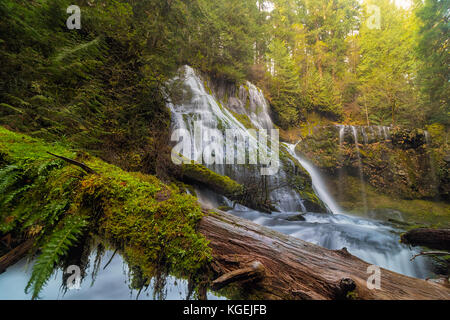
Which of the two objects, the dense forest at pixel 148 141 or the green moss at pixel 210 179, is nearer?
the dense forest at pixel 148 141

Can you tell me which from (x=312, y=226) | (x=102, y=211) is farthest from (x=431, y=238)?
(x=102, y=211)

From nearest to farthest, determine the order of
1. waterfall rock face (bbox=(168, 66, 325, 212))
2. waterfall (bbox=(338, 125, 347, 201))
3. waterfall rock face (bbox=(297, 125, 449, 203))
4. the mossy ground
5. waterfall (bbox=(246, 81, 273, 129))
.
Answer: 1. the mossy ground
2. waterfall rock face (bbox=(168, 66, 325, 212))
3. waterfall rock face (bbox=(297, 125, 449, 203))
4. waterfall (bbox=(338, 125, 347, 201))
5. waterfall (bbox=(246, 81, 273, 129))

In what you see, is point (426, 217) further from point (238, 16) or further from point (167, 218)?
point (238, 16)

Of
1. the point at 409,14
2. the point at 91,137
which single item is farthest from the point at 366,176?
the point at 409,14

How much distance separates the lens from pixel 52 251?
1.07m

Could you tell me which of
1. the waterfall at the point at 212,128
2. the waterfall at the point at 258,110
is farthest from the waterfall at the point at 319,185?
the waterfall at the point at 212,128

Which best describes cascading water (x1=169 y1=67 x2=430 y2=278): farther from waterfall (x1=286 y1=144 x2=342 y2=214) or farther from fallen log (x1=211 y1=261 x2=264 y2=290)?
fallen log (x1=211 y1=261 x2=264 y2=290)

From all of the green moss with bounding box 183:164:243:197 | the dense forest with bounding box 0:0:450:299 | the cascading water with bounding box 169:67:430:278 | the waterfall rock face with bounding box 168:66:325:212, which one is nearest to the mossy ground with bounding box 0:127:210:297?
the dense forest with bounding box 0:0:450:299

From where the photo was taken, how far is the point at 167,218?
1.40m

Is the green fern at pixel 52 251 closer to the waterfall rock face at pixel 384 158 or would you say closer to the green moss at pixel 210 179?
the green moss at pixel 210 179

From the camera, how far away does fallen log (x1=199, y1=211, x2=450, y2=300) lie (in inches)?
41.8

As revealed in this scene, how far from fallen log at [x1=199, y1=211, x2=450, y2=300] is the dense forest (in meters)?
0.02

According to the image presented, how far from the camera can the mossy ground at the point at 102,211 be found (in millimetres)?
1229

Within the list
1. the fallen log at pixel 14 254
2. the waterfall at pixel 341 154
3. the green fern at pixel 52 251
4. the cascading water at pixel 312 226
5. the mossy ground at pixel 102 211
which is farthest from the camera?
the waterfall at pixel 341 154
